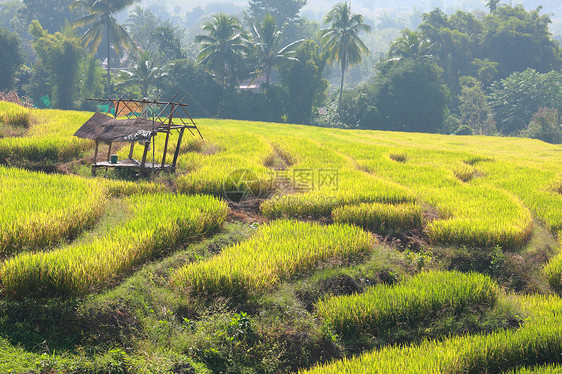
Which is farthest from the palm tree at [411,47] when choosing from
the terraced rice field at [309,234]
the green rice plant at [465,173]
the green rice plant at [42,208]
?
the green rice plant at [42,208]

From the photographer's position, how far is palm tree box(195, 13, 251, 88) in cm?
3028

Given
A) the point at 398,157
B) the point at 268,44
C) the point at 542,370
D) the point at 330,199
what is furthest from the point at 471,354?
the point at 268,44

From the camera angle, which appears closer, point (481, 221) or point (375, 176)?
point (481, 221)

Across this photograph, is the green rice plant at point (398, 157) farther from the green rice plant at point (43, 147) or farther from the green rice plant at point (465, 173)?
the green rice plant at point (43, 147)

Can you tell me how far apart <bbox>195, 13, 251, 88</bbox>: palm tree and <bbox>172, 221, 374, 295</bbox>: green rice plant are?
26.0m

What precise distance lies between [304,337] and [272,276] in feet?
2.76

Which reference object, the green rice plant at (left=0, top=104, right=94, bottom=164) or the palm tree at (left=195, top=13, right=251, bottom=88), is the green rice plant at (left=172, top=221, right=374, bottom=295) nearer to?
the green rice plant at (left=0, top=104, right=94, bottom=164)

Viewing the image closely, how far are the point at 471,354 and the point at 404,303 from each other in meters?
0.88

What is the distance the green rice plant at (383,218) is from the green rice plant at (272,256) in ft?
1.92

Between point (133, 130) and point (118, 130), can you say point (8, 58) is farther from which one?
point (133, 130)

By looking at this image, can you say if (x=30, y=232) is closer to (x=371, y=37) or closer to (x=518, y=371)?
(x=518, y=371)

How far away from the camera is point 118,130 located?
837cm

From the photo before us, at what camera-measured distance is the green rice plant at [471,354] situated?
3.86 meters

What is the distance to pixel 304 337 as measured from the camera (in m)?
4.49
